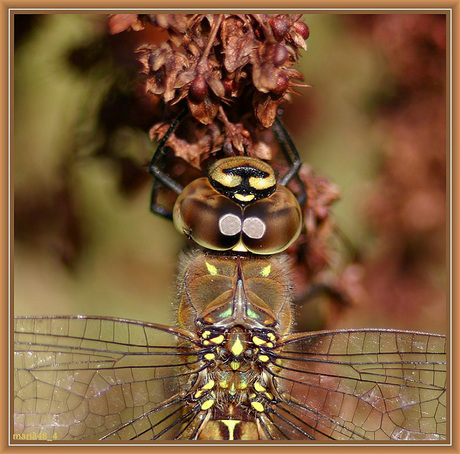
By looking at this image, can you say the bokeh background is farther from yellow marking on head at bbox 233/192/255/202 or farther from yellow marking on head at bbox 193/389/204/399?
yellow marking on head at bbox 233/192/255/202

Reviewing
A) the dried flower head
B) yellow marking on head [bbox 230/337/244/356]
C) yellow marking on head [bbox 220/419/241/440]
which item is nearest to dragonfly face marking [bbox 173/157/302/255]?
the dried flower head

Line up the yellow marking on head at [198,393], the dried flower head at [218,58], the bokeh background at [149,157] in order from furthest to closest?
the bokeh background at [149,157] < the yellow marking on head at [198,393] < the dried flower head at [218,58]


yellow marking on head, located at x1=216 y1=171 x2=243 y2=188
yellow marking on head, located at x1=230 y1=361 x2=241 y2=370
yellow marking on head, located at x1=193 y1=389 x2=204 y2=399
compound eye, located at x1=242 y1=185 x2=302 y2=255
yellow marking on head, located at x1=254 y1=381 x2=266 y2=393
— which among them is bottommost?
yellow marking on head, located at x1=193 y1=389 x2=204 y2=399

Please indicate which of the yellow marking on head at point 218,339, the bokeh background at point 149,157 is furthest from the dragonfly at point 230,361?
the bokeh background at point 149,157

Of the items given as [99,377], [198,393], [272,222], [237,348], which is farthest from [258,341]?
[99,377]

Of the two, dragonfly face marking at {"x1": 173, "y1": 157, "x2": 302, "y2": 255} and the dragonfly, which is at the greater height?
dragonfly face marking at {"x1": 173, "y1": 157, "x2": 302, "y2": 255}

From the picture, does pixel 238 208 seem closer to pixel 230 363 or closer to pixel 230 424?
pixel 230 363

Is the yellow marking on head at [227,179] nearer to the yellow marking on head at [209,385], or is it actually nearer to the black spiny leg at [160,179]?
the black spiny leg at [160,179]
